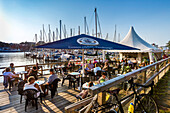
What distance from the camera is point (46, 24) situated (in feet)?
135

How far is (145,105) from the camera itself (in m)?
2.63

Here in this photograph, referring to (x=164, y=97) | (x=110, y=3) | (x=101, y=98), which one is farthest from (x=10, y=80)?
(x=110, y=3)

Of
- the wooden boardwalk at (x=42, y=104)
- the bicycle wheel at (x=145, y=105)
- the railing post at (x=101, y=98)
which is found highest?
the railing post at (x=101, y=98)

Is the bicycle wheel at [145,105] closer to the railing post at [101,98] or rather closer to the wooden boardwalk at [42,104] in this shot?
the railing post at [101,98]

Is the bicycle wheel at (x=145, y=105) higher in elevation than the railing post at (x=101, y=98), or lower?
lower

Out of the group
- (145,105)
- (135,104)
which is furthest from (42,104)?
(145,105)

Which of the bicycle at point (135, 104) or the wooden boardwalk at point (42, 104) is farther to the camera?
the wooden boardwalk at point (42, 104)

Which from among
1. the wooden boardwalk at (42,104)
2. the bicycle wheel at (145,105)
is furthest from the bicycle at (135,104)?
the wooden boardwalk at (42,104)

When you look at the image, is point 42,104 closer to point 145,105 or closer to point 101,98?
point 101,98

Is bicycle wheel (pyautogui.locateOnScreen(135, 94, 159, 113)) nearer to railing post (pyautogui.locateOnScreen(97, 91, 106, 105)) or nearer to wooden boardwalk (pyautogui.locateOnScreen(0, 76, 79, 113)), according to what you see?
railing post (pyautogui.locateOnScreen(97, 91, 106, 105))

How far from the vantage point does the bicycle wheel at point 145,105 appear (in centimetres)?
232

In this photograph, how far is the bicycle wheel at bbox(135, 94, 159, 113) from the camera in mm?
2321

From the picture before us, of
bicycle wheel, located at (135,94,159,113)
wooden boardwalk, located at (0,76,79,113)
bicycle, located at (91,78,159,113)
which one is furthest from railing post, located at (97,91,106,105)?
wooden boardwalk, located at (0,76,79,113)

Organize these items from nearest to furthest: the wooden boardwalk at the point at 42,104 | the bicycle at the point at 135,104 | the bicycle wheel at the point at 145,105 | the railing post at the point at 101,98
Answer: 1. the bicycle at the point at 135,104
2. the railing post at the point at 101,98
3. the bicycle wheel at the point at 145,105
4. the wooden boardwalk at the point at 42,104
